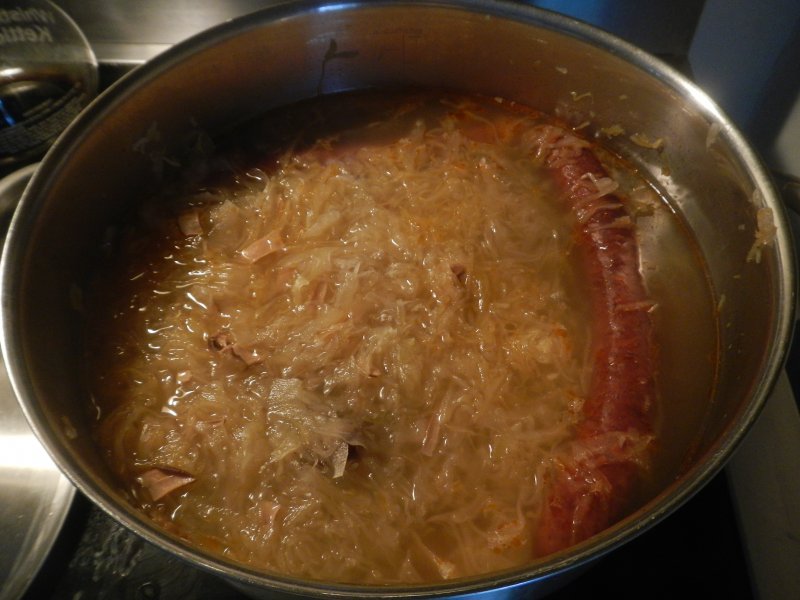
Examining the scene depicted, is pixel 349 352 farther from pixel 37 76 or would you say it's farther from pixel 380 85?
pixel 37 76

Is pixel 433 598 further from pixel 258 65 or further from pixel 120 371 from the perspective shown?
pixel 258 65

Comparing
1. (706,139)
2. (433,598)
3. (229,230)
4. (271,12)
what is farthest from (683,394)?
(271,12)

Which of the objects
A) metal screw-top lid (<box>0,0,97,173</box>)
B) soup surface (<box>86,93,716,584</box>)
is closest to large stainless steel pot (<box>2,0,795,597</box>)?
soup surface (<box>86,93,716,584</box>)

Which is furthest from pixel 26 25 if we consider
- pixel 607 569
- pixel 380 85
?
pixel 607 569

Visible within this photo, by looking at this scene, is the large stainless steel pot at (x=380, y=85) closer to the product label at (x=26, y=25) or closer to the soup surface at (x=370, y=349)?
the soup surface at (x=370, y=349)

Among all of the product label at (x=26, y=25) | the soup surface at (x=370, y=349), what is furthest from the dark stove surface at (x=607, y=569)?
the product label at (x=26, y=25)
